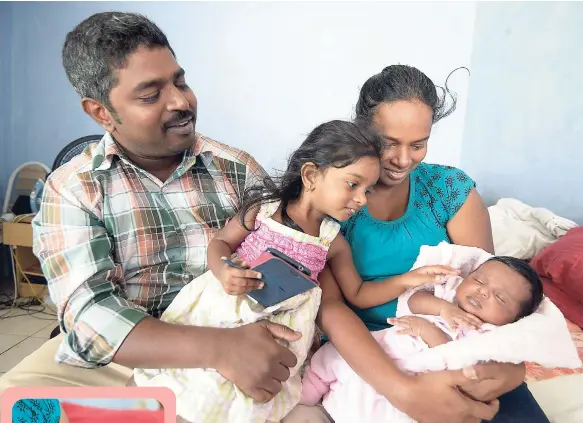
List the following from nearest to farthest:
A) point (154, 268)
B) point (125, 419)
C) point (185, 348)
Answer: point (125, 419) < point (185, 348) < point (154, 268)

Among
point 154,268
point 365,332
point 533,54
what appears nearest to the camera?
point 365,332

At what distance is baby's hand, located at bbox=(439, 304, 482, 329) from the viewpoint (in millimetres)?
1045

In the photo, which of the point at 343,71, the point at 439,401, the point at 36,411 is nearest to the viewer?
the point at 36,411

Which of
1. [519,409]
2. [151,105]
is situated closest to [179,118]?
[151,105]

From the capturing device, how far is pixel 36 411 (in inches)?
32.4

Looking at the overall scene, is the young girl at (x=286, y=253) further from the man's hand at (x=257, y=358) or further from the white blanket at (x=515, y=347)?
the white blanket at (x=515, y=347)

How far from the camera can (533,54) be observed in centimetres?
256

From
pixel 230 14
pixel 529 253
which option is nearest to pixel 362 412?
pixel 529 253

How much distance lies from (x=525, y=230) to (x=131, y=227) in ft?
6.06

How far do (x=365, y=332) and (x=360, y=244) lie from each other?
267 millimetres

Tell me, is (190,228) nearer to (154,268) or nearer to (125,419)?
(154,268)

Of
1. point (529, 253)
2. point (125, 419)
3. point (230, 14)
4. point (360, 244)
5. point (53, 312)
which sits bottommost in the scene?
point (53, 312)

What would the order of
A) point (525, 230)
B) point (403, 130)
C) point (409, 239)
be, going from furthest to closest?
point (525, 230) < point (409, 239) < point (403, 130)

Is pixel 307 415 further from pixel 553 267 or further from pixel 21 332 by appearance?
pixel 21 332
